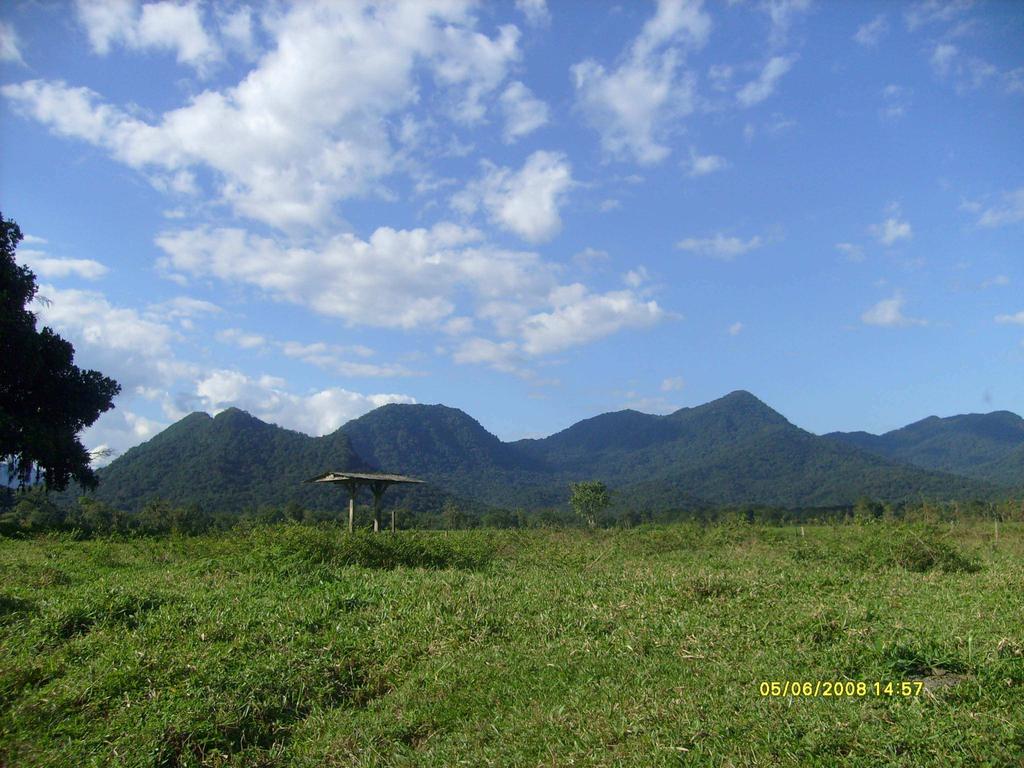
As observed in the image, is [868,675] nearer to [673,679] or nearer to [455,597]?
[673,679]

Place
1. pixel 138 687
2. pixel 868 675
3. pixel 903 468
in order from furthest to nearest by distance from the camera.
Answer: pixel 903 468 < pixel 138 687 < pixel 868 675

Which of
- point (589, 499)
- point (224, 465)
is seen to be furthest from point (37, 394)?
point (224, 465)

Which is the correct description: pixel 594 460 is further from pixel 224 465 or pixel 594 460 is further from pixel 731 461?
pixel 224 465

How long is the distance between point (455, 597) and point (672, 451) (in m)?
131

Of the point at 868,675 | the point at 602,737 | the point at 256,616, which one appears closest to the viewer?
the point at 602,737

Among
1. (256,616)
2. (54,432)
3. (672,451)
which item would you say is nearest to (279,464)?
(54,432)

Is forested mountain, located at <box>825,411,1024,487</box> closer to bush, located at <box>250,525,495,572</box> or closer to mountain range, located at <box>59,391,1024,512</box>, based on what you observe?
mountain range, located at <box>59,391,1024,512</box>

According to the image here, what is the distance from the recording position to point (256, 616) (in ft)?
21.0

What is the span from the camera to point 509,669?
507 cm
